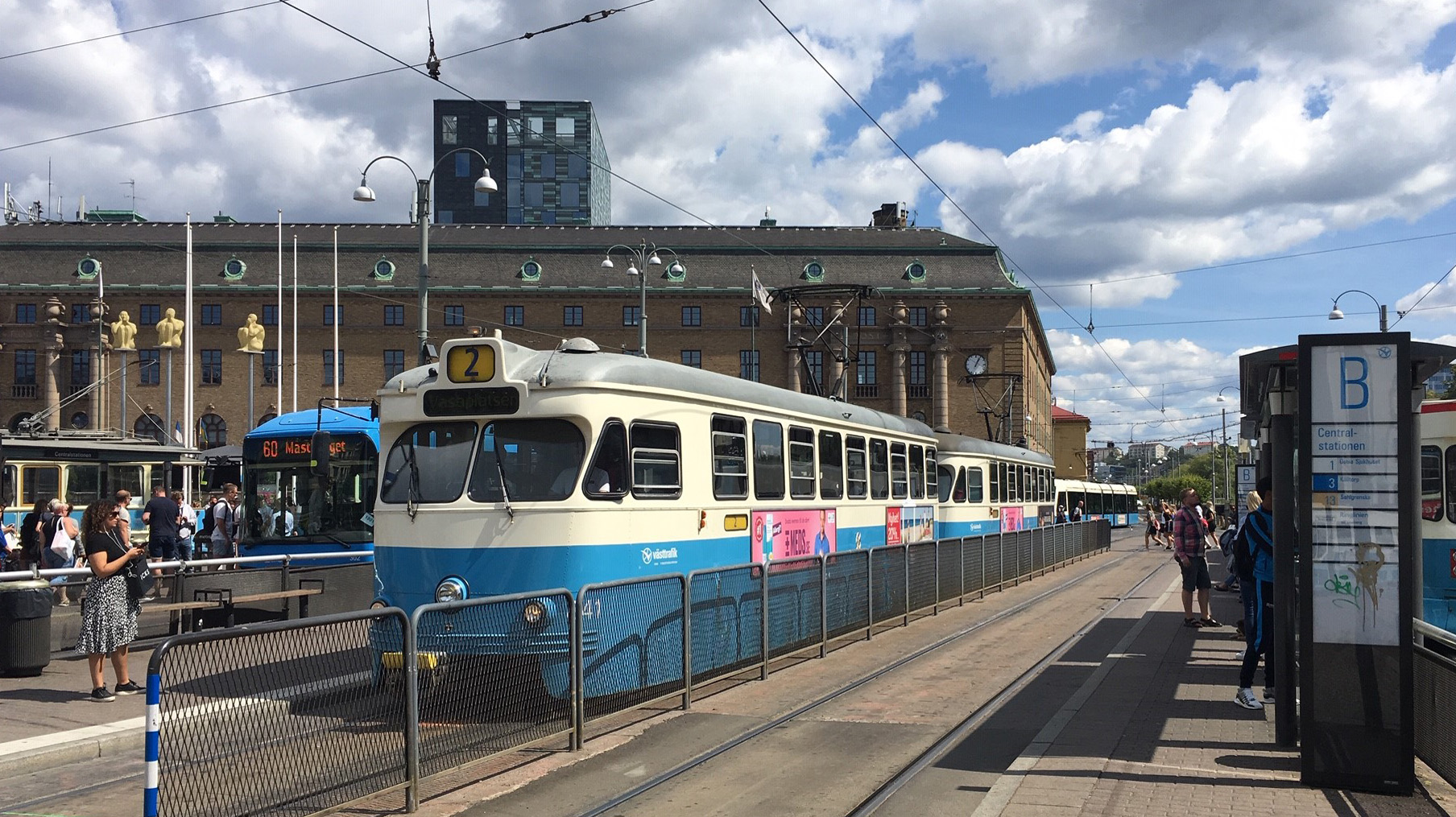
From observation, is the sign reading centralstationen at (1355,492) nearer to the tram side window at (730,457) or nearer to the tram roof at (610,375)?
the tram roof at (610,375)

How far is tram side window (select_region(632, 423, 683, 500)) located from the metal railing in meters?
0.83

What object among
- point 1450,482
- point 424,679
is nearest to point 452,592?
point 424,679

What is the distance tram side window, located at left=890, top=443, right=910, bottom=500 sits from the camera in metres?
19.0

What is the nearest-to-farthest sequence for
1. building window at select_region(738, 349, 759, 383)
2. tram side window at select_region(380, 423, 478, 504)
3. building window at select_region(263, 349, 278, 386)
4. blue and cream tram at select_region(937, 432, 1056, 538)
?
tram side window at select_region(380, 423, 478, 504) → blue and cream tram at select_region(937, 432, 1056, 538) → building window at select_region(263, 349, 278, 386) → building window at select_region(738, 349, 759, 383)

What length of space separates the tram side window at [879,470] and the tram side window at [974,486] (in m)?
8.57

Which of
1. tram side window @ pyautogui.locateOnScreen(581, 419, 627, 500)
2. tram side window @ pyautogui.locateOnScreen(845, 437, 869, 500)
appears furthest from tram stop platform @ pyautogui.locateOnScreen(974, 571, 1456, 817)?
tram side window @ pyautogui.locateOnScreen(845, 437, 869, 500)

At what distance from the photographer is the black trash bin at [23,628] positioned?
1209 cm

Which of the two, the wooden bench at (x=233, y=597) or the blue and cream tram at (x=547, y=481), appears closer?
Result: the blue and cream tram at (x=547, y=481)

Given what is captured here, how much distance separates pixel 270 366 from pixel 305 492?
58852 millimetres

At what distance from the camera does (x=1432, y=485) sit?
13.7m

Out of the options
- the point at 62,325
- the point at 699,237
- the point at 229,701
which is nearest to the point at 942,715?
the point at 229,701

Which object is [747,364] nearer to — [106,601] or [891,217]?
[891,217]

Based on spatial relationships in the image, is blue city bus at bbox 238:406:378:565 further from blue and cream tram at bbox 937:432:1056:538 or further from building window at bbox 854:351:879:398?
building window at bbox 854:351:879:398

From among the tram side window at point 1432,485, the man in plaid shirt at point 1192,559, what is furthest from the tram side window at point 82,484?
the tram side window at point 1432,485
